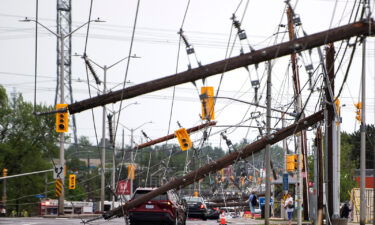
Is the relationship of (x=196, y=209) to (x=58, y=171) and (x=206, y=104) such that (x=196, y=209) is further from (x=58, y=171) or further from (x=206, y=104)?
(x=206, y=104)

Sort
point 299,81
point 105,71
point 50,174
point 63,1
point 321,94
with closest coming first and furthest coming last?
point 321,94 < point 299,81 < point 105,71 < point 50,174 < point 63,1

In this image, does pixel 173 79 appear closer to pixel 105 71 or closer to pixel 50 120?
pixel 105 71

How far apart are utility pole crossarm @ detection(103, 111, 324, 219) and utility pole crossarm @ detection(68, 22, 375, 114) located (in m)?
6.02

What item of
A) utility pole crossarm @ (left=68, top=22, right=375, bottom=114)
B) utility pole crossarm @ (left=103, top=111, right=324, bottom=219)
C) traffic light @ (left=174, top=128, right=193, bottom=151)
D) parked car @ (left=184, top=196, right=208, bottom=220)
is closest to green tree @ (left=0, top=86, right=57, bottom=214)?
parked car @ (left=184, top=196, right=208, bottom=220)

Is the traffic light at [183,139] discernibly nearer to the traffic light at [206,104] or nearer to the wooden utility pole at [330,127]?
the traffic light at [206,104]

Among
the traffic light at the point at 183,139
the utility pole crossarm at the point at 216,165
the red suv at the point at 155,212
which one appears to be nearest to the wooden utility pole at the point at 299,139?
the utility pole crossarm at the point at 216,165

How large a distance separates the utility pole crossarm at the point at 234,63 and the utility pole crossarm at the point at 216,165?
6016 millimetres

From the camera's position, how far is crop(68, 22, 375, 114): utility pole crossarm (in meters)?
21.2

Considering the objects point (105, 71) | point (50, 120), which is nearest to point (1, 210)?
point (105, 71)

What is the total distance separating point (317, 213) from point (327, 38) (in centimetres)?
1124

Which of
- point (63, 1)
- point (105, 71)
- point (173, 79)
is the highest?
point (63, 1)

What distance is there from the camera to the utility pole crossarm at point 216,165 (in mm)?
28078

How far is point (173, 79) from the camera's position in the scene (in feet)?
72.9

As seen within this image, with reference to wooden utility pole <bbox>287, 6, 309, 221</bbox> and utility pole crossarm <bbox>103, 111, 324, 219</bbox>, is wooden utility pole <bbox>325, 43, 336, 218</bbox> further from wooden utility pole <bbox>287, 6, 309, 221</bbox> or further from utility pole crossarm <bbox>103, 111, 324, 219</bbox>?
wooden utility pole <bbox>287, 6, 309, 221</bbox>
